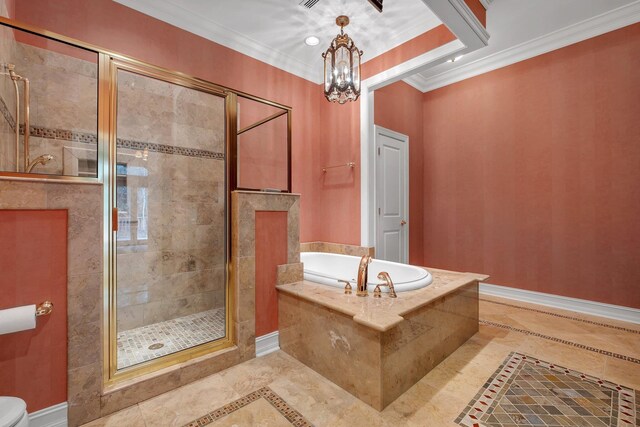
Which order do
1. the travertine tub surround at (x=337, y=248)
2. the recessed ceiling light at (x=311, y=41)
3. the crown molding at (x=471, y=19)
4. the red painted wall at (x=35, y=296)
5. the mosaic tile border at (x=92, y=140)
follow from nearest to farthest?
the red painted wall at (x=35, y=296)
the mosaic tile border at (x=92, y=140)
the crown molding at (x=471, y=19)
the recessed ceiling light at (x=311, y=41)
the travertine tub surround at (x=337, y=248)

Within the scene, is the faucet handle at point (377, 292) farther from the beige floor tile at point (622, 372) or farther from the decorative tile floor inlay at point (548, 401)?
the beige floor tile at point (622, 372)

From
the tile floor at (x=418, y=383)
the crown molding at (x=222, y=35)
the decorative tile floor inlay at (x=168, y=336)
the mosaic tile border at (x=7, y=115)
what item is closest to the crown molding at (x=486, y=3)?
the crown molding at (x=222, y=35)

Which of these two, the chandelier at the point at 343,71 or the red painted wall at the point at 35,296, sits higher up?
the chandelier at the point at 343,71

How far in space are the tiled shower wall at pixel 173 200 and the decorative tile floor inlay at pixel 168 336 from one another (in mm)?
73

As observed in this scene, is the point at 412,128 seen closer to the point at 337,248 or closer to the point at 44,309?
the point at 337,248

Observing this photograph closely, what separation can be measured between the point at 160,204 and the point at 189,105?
91 centimetres

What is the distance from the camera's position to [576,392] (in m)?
1.63

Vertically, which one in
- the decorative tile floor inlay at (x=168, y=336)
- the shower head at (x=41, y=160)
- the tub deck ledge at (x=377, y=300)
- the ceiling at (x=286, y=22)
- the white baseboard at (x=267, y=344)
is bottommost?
the white baseboard at (x=267, y=344)

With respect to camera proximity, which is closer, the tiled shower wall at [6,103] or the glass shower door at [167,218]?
the tiled shower wall at [6,103]

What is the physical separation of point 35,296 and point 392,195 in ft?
11.0

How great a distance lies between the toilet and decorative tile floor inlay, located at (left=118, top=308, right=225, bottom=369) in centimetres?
60

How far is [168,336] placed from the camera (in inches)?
85.0

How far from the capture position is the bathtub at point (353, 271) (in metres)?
2.12

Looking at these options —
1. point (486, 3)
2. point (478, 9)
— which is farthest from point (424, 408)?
point (486, 3)
